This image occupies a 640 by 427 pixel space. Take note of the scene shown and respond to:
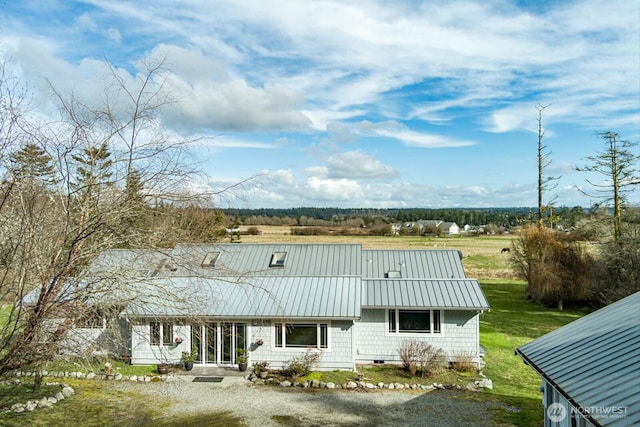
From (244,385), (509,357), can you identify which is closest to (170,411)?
(244,385)

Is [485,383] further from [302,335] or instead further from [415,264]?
[415,264]

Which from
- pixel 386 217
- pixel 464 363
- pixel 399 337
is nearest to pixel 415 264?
pixel 399 337

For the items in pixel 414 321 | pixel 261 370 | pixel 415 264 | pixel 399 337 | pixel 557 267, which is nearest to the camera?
pixel 261 370

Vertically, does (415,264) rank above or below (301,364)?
above

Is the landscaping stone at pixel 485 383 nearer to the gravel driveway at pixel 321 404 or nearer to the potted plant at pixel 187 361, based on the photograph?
the gravel driveway at pixel 321 404

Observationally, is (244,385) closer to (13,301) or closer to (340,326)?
(340,326)

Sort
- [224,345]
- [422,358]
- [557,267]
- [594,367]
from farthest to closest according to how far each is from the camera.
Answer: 1. [557,267]
2. [224,345]
3. [422,358]
4. [594,367]
